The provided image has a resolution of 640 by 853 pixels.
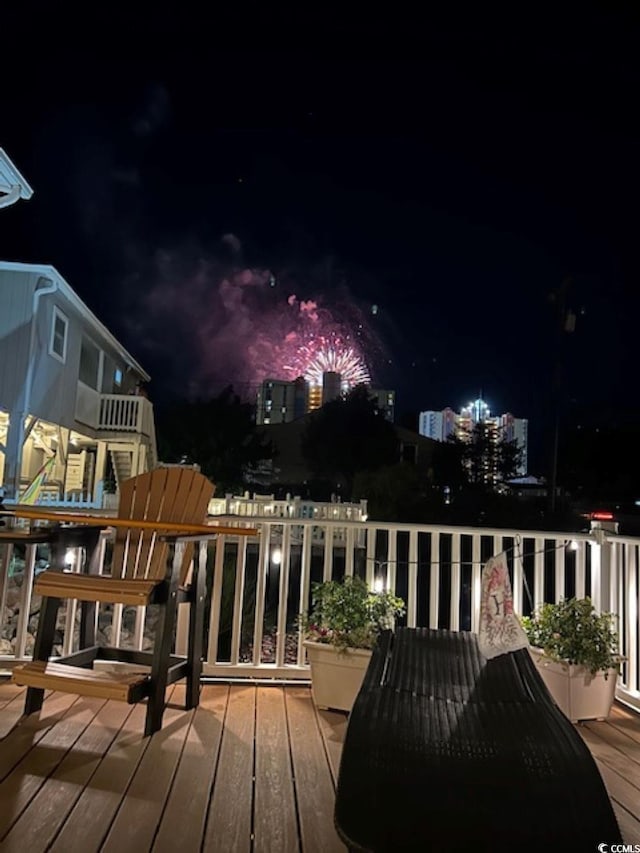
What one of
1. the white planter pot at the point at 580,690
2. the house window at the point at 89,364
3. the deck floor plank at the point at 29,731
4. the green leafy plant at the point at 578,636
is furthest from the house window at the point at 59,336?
the white planter pot at the point at 580,690

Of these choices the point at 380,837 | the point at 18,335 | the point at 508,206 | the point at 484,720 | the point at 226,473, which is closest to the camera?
the point at 380,837

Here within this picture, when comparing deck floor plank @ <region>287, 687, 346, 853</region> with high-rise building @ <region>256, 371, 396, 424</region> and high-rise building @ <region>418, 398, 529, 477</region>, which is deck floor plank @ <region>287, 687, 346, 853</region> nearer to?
high-rise building @ <region>418, 398, 529, 477</region>

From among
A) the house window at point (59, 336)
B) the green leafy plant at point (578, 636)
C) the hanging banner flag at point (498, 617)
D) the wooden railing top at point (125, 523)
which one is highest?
the house window at point (59, 336)

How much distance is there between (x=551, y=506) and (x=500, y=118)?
9.15m

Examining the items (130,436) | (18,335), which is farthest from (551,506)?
(18,335)

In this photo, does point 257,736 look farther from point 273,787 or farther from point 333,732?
point 273,787

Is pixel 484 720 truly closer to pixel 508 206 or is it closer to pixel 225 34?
pixel 225 34

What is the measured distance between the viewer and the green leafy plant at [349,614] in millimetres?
2768

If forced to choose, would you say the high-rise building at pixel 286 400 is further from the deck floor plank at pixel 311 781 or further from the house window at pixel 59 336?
the deck floor plank at pixel 311 781

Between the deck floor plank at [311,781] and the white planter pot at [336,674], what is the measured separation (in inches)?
4.2

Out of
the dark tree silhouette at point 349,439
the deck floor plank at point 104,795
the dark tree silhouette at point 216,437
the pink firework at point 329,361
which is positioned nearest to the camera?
the deck floor plank at point 104,795

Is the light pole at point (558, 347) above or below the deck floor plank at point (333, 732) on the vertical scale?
above

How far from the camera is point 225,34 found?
8422 mm

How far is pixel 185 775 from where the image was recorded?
1.96m
